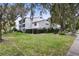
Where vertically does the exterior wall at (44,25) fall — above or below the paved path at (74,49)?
above

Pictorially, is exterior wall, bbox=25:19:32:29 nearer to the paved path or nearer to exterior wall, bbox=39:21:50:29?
exterior wall, bbox=39:21:50:29

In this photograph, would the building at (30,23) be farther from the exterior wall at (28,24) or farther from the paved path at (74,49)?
the paved path at (74,49)

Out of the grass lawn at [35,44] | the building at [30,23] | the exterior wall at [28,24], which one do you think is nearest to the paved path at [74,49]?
the grass lawn at [35,44]

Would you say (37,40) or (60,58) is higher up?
(37,40)

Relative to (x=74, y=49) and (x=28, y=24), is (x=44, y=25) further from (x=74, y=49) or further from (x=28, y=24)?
(x=74, y=49)

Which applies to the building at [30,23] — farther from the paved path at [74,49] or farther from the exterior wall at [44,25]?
the paved path at [74,49]

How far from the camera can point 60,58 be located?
214 cm

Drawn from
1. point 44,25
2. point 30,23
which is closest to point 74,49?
point 44,25

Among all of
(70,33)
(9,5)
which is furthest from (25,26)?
(70,33)

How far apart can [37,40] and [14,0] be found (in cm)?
40

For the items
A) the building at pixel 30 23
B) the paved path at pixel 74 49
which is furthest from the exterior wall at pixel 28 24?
the paved path at pixel 74 49

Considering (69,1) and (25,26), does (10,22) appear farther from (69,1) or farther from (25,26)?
(69,1)

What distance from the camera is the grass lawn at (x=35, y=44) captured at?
2148 mm

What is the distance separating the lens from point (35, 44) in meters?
2.16
